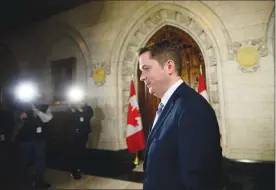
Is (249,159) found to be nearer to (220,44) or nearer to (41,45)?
(220,44)

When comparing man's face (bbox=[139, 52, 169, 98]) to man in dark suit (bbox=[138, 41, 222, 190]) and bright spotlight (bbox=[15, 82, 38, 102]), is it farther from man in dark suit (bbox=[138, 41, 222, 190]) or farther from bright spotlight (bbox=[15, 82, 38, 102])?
bright spotlight (bbox=[15, 82, 38, 102])

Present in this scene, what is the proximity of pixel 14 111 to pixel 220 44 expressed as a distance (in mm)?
2941

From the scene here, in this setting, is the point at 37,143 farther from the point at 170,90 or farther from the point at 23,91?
the point at 170,90

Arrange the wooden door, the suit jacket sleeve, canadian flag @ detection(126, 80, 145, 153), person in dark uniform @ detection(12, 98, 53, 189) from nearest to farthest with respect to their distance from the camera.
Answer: the suit jacket sleeve, person in dark uniform @ detection(12, 98, 53, 189), canadian flag @ detection(126, 80, 145, 153), the wooden door

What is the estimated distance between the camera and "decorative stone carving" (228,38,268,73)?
2768 mm

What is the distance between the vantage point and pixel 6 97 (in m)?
1.06

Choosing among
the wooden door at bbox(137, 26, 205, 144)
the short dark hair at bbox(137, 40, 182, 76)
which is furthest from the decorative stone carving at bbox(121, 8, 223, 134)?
the short dark hair at bbox(137, 40, 182, 76)

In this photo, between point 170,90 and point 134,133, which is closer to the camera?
point 170,90

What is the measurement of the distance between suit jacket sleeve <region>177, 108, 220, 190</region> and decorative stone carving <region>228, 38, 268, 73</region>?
260cm

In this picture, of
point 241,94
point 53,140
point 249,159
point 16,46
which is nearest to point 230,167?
point 249,159

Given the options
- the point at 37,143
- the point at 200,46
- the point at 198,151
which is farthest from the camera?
the point at 200,46

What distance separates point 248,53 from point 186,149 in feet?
9.01

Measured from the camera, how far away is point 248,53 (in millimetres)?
2838

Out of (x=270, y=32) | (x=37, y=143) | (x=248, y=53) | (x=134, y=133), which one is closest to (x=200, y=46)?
(x=248, y=53)
